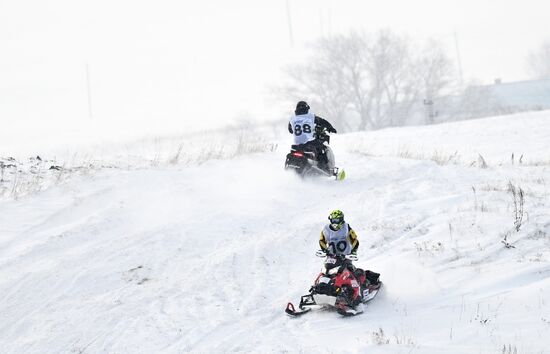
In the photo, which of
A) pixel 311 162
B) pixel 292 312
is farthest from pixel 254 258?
pixel 311 162

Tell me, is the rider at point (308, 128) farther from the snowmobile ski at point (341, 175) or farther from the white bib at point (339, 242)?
the white bib at point (339, 242)

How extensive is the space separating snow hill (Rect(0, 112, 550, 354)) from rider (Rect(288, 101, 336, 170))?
865 millimetres

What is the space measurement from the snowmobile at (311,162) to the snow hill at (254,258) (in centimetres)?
32

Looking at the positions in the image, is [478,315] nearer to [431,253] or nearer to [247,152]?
[431,253]

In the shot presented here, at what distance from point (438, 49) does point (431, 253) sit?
187 feet

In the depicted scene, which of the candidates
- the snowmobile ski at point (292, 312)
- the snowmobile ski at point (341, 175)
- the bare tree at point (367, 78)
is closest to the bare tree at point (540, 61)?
the bare tree at point (367, 78)

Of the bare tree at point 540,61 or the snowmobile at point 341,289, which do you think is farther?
the bare tree at point 540,61

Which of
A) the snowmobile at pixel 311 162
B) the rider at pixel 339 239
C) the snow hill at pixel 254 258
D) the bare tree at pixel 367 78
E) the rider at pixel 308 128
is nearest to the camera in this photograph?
the snow hill at pixel 254 258

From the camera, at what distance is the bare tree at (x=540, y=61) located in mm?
105875

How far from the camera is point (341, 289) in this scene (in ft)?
24.4

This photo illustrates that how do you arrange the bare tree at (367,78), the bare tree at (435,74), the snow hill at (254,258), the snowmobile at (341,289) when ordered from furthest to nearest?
1. the bare tree at (435,74)
2. the bare tree at (367,78)
3. the snowmobile at (341,289)
4. the snow hill at (254,258)

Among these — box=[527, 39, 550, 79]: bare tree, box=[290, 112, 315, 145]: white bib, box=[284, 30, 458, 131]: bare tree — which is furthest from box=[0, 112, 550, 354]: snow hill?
box=[527, 39, 550, 79]: bare tree

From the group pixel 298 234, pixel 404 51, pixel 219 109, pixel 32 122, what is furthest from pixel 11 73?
pixel 298 234

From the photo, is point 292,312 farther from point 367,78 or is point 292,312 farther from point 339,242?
point 367,78
